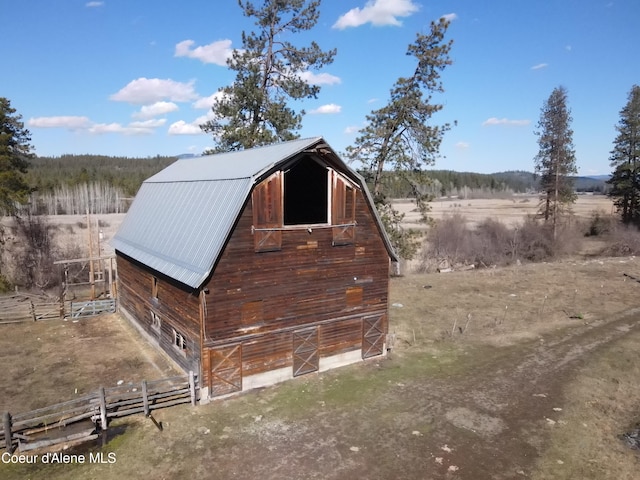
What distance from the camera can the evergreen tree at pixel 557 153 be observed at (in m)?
50.8

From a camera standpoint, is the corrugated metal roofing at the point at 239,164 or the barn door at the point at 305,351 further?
the barn door at the point at 305,351

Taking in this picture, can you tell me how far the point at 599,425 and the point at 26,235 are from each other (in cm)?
4452

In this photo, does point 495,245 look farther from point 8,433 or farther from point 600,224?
point 8,433

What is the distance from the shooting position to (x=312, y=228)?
17281 mm

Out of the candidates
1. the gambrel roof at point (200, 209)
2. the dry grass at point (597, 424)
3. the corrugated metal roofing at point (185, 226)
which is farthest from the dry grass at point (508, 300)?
the corrugated metal roofing at point (185, 226)

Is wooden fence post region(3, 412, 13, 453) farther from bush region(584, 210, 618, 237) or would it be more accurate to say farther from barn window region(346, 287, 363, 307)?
bush region(584, 210, 618, 237)

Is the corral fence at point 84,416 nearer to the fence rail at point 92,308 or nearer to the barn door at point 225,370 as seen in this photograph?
the barn door at point 225,370

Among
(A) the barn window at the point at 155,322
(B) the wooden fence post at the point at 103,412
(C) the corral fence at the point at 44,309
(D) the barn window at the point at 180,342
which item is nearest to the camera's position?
(B) the wooden fence post at the point at 103,412

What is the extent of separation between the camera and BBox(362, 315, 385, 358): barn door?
63.8 feet

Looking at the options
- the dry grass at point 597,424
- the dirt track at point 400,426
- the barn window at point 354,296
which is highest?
the barn window at point 354,296

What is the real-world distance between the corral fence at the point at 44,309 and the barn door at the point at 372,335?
16.6 m

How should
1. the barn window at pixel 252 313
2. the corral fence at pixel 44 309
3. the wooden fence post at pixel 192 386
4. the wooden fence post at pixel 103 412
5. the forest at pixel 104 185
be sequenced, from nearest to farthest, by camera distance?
the wooden fence post at pixel 103 412, the wooden fence post at pixel 192 386, the barn window at pixel 252 313, the corral fence at pixel 44 309, the forest at pixel 104 185

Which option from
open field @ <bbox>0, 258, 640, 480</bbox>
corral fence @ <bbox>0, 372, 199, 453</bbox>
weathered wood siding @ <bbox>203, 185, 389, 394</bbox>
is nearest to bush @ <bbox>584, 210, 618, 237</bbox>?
Answer: open field @ <bbox>0, 258, 640, 480</bbox>

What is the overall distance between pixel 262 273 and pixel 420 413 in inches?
301
